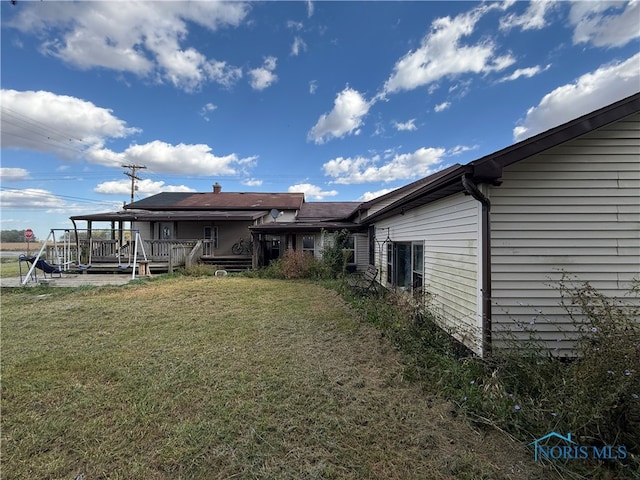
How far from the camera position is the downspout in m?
3.41

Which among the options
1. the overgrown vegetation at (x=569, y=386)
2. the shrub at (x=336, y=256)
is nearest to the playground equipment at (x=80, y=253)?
the shrub at (x=336, y=256)

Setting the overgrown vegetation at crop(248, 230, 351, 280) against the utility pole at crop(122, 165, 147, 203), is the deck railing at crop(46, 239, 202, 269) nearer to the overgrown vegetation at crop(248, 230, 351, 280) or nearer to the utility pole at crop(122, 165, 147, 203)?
the overgrown vegetation at crop(248, 230, 351, 280)

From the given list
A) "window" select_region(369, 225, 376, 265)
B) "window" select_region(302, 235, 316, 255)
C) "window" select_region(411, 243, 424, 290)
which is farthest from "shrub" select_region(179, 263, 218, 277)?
"window" select_region(411, 243, 424, 290)

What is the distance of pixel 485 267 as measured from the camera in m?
3.48

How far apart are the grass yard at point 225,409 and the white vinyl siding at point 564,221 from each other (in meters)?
1.80

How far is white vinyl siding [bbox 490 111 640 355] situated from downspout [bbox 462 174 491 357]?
13cm

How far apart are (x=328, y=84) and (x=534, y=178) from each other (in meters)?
13.8

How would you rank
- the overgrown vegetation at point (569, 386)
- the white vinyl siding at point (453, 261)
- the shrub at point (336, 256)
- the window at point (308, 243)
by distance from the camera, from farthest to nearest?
the window at point (308, 243), the shrub at point (336, 256), the white vinyl siding at point (453, 261), the overgrown vegetation at point (569, 386)

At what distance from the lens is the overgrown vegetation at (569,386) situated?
6.79 feet

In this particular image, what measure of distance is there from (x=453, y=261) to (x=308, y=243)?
11.1 meters

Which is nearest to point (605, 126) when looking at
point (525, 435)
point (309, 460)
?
point (525, 435)

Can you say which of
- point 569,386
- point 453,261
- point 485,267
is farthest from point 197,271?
point 569,386

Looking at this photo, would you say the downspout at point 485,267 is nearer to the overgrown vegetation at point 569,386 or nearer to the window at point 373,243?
the overgrown vegetation at point 569,386


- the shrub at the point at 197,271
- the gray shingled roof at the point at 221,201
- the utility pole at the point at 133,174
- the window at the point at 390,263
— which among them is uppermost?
the utility pole at the point at 133,174
